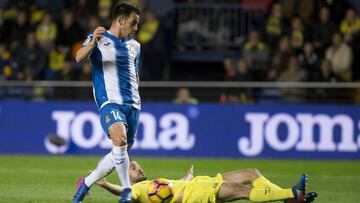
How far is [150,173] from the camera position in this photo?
1420 centimetres

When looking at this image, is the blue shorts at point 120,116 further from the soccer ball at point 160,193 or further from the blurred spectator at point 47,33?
the blurred spectator at point 47,33

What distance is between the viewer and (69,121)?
59.4 feet

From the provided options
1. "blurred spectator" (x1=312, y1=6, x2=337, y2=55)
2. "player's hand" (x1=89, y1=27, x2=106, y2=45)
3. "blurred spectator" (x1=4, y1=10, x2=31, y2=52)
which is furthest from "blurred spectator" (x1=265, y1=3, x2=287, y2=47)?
"player's hand" (x1=89, y1=27, x2=106, y2=45)

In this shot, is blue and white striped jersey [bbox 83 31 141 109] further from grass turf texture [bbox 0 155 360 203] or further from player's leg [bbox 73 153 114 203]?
grass turf texture [bbox 0 155 360 203]

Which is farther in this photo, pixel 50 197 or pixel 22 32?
pixel 22 32

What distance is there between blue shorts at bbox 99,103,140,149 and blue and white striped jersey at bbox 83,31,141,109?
2.2 inches

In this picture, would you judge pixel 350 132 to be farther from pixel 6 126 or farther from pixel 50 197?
pixel 50 197

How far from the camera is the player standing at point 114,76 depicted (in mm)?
9523

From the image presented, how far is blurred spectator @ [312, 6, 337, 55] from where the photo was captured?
63.1 ft

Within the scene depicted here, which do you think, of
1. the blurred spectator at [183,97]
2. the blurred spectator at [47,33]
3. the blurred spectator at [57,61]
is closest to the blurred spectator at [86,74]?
the blurred spectator at [57,61]

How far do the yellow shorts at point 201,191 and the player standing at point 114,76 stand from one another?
0.94 m

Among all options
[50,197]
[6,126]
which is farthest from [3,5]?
[50,197]

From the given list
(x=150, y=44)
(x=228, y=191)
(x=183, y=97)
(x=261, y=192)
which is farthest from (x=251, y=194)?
(x=150, y=44)

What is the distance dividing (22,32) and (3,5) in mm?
1995
